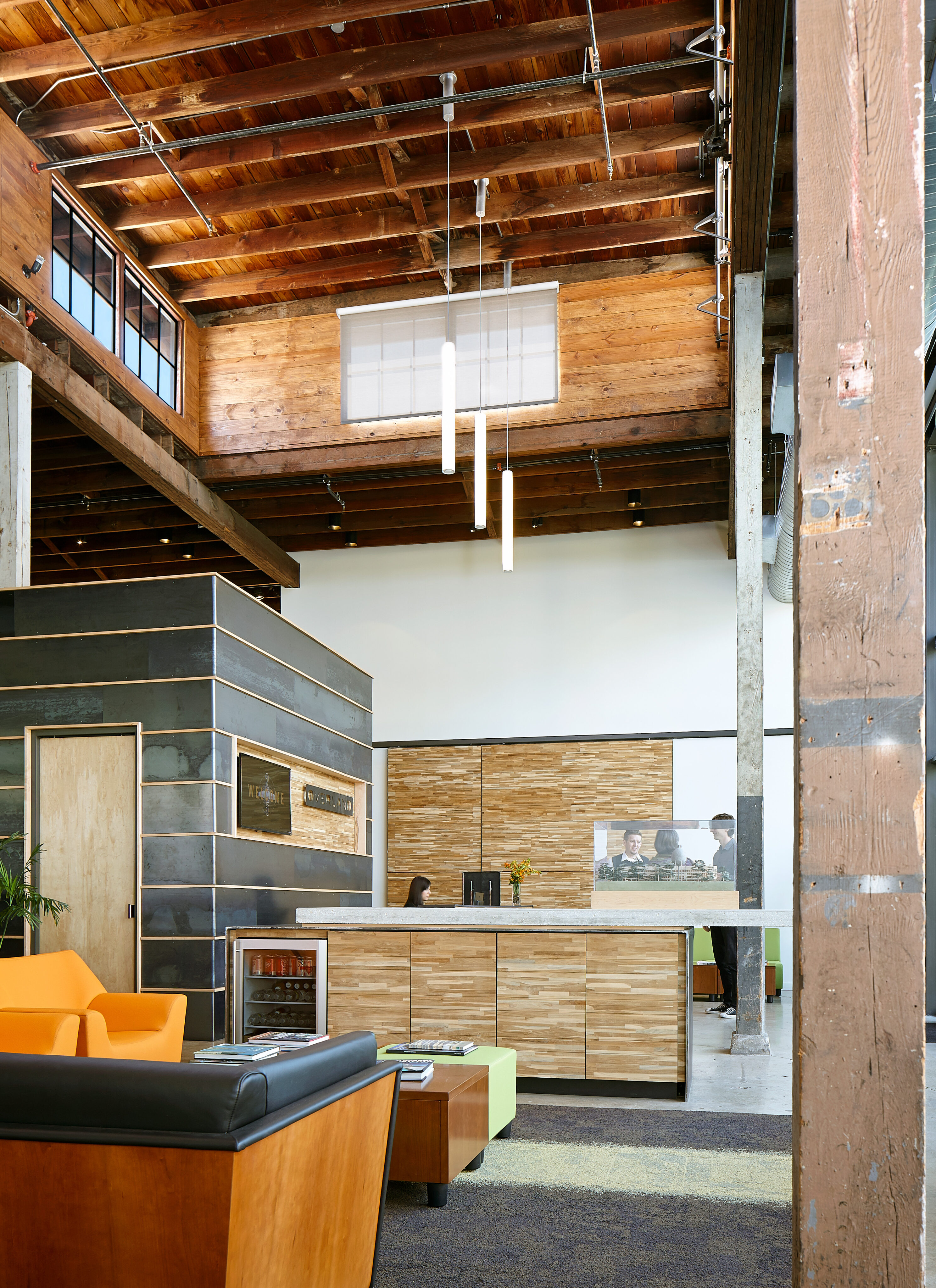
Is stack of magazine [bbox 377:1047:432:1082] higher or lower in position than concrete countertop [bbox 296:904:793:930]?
lower

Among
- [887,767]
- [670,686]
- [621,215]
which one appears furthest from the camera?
[670,686]

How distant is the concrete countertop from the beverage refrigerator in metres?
0.21

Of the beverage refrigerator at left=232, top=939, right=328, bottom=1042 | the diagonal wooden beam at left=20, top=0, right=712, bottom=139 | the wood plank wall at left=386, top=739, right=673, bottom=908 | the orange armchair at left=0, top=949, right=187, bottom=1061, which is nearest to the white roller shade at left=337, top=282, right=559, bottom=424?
the diagonal wooden beam at left=20, top=0, right=712, bottom=139

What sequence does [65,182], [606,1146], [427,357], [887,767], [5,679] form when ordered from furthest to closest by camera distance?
[427,357] < [65,182] < [5,679] < [606,1146] < [887,767]

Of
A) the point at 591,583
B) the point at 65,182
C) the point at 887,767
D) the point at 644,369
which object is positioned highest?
the point at 65,182

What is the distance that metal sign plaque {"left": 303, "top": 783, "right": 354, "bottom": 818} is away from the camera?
31.6ft

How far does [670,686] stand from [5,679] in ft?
23.6

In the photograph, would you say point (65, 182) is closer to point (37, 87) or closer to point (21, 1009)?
point (37, 87)

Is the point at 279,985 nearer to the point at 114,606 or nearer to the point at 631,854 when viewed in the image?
the point at 631,854

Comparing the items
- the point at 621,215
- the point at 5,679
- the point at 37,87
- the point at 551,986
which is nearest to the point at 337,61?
the point at 37,87

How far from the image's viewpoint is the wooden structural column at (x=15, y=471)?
8.27m

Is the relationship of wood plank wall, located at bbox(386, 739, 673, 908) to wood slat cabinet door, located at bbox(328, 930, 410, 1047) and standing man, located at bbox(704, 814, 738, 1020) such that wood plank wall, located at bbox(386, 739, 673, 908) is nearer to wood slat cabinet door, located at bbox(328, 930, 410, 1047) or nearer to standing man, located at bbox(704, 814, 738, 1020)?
standing man, located at bbox(704, 814, 738, 1020)

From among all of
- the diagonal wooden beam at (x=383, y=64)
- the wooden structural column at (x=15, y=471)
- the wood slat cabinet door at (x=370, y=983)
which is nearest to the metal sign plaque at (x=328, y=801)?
the wooden structural column at (x=15, y=471)

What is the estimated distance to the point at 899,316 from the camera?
79.4 inches
